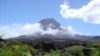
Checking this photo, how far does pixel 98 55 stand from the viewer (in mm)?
21844

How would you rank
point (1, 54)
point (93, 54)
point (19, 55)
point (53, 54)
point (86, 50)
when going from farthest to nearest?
1. point (86, 50)
2. point (93, 54)
3. point (53, 54)
4. point (19, 55)
5. point (1, 54)

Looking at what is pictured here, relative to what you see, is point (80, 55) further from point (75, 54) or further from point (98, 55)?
point (98, 55)

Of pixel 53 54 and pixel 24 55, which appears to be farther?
pixel 53 54

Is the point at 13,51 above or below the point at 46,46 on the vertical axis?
below

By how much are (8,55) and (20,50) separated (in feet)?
4.64

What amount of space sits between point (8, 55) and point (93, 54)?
323 inches

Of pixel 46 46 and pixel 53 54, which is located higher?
pixel 46 46

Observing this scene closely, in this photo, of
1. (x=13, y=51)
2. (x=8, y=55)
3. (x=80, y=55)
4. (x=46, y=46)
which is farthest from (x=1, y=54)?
(x=46, y=46)

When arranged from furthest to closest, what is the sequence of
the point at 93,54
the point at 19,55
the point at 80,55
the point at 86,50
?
the point at 86,50 → the point at 80,55 → the point at 93,54 → the point at 19,55

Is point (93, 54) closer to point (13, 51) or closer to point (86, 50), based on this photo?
point (13, 51)

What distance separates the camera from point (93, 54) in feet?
73.3

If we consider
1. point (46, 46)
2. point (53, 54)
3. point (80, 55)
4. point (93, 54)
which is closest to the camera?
point (53, 54)

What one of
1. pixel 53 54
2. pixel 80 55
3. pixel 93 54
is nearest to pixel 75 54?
pixel 80 55

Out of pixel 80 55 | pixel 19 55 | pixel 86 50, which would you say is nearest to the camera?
pixel 19 55
